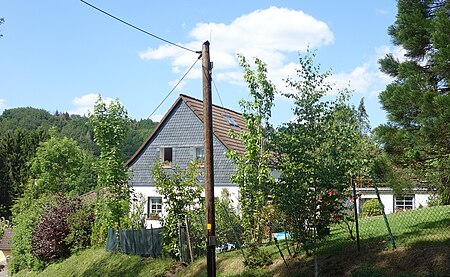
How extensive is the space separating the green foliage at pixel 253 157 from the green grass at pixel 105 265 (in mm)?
3513

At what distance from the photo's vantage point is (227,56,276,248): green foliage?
14.9 m

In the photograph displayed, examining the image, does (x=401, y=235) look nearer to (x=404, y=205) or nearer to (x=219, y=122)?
(x=404, y=205)

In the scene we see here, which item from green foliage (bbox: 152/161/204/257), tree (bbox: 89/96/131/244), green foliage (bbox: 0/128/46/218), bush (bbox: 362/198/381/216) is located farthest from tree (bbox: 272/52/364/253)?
green foliage (bbox: 0/128/46/218)

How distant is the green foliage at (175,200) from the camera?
57.0 feet

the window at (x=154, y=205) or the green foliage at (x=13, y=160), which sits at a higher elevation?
the green foliage at (x=13, y=160)

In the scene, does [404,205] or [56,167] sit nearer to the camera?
[404,205]

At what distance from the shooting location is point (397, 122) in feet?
34.3

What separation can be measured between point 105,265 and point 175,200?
18.9 feet

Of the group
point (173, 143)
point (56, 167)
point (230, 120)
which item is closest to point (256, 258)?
point (173, 143)

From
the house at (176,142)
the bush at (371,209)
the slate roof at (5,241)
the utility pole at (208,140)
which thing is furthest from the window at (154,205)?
the slate roof at (5,241)

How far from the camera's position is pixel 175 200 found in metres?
17.3

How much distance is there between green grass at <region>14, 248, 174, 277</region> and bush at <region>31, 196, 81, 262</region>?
781 millimetres

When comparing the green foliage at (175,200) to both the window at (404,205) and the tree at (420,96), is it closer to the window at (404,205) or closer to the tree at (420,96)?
the tree at (420,96)

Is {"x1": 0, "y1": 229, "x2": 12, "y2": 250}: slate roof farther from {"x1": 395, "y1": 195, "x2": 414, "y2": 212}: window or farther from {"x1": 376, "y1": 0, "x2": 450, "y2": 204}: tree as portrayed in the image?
{"x1": 376, "y1": 0, "x2": 450, "y2": 204}: tree
